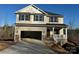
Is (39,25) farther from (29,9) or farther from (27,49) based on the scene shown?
(27,49)

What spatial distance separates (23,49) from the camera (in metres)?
→ 12.6

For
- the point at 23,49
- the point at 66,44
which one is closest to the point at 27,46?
the point at 23,49

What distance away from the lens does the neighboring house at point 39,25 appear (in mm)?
12539

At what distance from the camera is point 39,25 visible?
1258 cm

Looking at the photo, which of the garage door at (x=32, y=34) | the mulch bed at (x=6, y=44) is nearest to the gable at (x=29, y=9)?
the garage door at (x=32, y=34)

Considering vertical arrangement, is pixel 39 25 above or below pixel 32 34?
above

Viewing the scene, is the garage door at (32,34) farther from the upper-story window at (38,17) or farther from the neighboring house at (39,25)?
the upper-story window at (38,17)

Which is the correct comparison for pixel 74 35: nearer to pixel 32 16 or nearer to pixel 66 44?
pixel 66 44

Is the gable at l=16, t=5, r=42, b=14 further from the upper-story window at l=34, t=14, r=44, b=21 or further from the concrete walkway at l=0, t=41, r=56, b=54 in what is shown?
the concrete walkway at l=0, t=41, r=56, b=54

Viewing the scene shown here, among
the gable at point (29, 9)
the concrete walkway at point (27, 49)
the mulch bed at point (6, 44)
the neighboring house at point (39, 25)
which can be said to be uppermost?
the gable at point (29, 9)

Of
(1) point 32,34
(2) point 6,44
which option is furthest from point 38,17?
(2) point 6,44

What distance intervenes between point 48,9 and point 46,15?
0.54 ft

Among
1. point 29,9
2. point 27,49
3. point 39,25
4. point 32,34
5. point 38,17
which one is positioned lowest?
point 27,49

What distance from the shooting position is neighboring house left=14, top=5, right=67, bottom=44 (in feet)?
41.1
